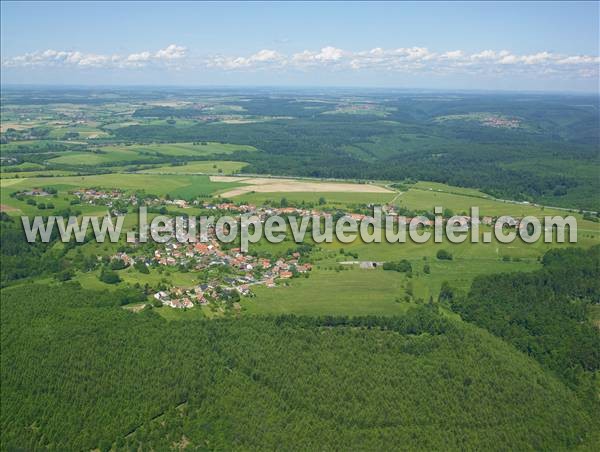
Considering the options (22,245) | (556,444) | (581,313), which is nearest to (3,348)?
(22,245)

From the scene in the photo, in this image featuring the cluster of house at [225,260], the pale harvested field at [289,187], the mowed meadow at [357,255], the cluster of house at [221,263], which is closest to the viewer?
the mowed meadow at [357,255]

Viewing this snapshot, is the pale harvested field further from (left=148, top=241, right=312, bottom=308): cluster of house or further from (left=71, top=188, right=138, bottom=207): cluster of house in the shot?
(left=148, top=241, right=312, bottom=308): cluster of house

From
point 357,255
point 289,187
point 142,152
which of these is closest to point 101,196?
point 289,187

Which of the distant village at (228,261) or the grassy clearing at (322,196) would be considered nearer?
the distant village at (228,261)

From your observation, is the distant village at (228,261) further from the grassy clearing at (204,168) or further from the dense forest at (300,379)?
the grassy clearing at (204,168)

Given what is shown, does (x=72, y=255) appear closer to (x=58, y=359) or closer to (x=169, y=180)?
(x=58, y=359)

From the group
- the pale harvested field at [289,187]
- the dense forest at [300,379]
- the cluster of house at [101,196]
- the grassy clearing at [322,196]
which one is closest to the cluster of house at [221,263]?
the dense forest at [300,379]

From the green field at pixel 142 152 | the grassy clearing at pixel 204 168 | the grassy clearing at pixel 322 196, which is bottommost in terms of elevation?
the grassy clearing at pixel 322 196
